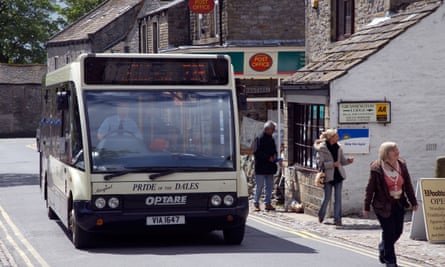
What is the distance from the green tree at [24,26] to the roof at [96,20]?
16.5 meters

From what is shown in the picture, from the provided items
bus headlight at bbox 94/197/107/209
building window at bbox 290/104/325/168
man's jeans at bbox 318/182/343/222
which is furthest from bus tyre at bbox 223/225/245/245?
building window at bbox 290/104/325/168

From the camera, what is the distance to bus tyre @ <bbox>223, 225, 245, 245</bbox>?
43.6 ft

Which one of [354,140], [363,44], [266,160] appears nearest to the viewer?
[354,140]

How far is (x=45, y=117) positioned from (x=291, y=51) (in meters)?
13.9

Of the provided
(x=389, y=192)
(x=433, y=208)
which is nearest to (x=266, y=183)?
(x=433, y=208)

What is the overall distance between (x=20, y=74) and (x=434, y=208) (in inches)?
2593

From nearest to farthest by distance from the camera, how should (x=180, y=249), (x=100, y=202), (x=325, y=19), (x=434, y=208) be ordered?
(x=100, y=202), (x=180, y=249), (x=434, y=208), (x=325, y=19)

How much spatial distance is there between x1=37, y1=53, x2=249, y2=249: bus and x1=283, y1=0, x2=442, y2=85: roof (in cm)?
500

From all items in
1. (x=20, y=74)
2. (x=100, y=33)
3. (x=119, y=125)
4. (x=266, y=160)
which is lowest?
(x=266, y=160)

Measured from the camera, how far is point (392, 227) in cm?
1094

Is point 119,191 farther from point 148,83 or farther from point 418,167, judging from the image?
point 418,167

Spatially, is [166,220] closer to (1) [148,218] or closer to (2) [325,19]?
(1) [148,218]

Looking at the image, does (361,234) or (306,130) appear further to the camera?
(306,130)

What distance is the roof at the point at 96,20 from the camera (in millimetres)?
62531
